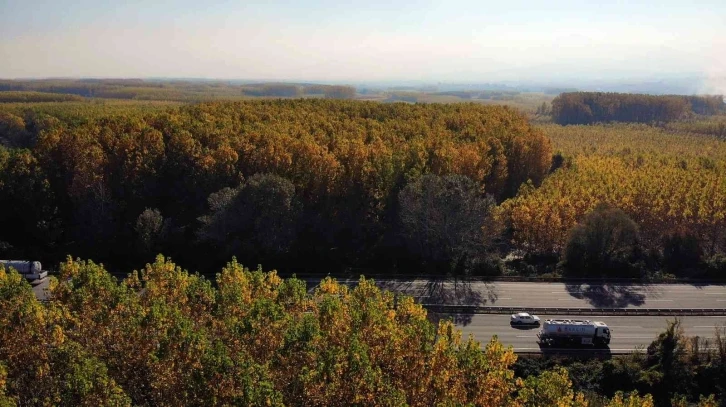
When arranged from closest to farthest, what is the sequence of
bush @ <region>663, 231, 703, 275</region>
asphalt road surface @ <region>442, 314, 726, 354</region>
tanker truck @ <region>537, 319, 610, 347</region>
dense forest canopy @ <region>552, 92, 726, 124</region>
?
tanker truck @ <region>537, 319, 610, 347</region> → asphalt road surface @ <region>442, 314, 726, 354</region> → bush @ <region>663, 231, 703, 275</region> → dense forest canopy @ <region>552, 92, 726, 124</region>

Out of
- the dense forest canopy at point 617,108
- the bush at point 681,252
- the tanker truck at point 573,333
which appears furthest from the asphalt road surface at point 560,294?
the dense forest canopy at point 617,108

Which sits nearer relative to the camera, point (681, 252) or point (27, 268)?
point (27, 268)

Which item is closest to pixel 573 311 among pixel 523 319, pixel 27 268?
pixel 523 319

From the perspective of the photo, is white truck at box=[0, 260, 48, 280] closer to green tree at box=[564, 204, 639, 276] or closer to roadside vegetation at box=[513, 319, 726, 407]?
roadside vegetation at box=[513, 319, 726, 407]

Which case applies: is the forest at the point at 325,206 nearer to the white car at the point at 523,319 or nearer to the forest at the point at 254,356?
the white car at the point at 523,319

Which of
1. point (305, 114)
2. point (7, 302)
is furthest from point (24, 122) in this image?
point (7, 302)

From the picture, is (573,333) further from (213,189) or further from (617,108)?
(617,108)

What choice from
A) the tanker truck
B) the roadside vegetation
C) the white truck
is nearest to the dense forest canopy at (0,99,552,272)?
the white truck
